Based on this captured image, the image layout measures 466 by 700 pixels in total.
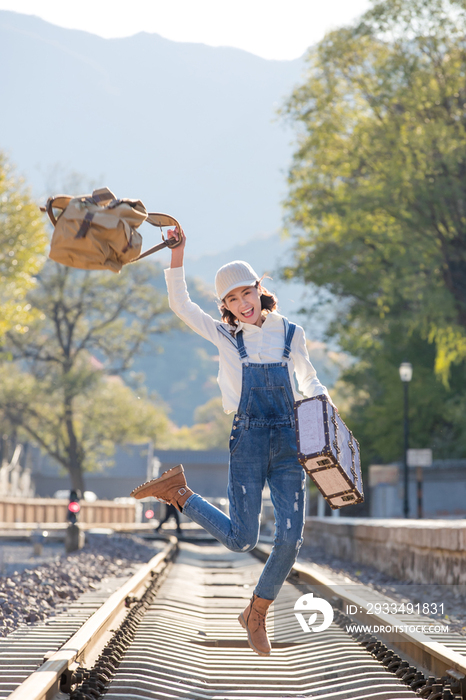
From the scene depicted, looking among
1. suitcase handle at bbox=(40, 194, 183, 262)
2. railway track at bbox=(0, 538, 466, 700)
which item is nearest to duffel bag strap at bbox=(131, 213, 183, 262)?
suitcase handle at bbox=(40, 194, 183, 262)

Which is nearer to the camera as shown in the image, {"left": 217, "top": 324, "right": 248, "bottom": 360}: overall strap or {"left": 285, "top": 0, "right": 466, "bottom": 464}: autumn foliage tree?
{"left": 217, "top": 324, "right": 248, "bottom": 360}: overall strap

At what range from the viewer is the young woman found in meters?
4.08

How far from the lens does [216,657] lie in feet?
15.4

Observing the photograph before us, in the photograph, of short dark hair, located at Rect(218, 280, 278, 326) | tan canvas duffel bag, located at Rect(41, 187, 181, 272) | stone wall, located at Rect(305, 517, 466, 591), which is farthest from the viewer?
stone wall, located at Rect(305, 517, 466, 591)

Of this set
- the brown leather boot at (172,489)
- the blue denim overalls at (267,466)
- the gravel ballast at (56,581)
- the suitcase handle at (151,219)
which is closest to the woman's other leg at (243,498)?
the blue denim overalls at (267,466)

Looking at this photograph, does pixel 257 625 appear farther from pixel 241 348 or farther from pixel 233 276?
pixel 233 276

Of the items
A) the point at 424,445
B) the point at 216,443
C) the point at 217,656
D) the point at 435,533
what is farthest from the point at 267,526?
the point at 216,443

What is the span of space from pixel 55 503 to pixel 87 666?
100ft

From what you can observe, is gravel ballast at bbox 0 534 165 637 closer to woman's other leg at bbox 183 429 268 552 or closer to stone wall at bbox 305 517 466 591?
woman's other leg at bbox 183 429 268 552

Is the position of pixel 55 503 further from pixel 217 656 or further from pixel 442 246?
pixel 217 656

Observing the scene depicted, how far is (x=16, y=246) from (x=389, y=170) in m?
11.5

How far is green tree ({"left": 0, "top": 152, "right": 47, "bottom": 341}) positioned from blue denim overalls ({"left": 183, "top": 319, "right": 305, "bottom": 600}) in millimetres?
21375

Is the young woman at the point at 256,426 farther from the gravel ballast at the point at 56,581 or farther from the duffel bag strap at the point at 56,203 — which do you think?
the gravel ballast at the point at 56,581

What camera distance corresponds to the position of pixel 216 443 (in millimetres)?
106125
